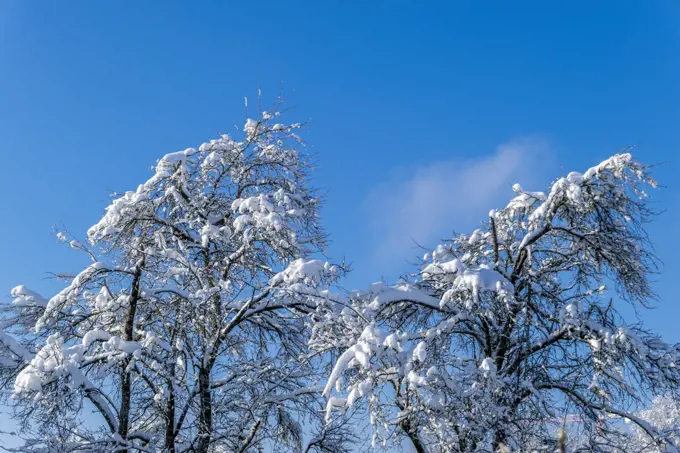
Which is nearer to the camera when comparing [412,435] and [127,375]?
[412,435]

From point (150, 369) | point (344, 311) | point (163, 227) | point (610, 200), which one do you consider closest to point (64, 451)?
point (150, 369)

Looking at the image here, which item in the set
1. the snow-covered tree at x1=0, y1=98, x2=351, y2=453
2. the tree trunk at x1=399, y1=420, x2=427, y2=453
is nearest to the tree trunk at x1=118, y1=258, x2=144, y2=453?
the snow-covered tree at x1=0, y1=98, x2=351, y2=453

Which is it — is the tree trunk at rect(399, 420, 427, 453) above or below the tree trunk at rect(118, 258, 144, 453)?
below

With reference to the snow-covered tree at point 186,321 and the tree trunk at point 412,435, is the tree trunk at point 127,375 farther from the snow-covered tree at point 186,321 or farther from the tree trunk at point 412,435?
the tree trunk at point 412,435

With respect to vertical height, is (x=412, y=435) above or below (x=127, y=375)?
below

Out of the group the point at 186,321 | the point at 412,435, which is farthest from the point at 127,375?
the point at 412,435

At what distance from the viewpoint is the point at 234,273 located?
36.2 feet

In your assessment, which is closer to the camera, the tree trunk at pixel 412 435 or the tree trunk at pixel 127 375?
the tree trunk at pixel 412 435

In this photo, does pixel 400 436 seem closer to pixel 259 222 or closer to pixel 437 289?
pixel 437 289

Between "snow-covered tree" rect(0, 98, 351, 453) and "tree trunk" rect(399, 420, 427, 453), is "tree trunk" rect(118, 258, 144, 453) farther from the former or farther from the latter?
"tree trunk" rect(399, 420, 427, 453)

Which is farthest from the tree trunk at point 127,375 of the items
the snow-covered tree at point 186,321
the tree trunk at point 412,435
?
the tree trunk at point 412,435

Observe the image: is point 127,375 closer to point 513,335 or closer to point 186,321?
point 186,321

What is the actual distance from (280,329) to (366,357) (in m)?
4.18

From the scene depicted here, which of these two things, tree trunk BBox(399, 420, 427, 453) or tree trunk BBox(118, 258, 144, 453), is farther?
tree trunk BBox(118, 258, 144, 453)
